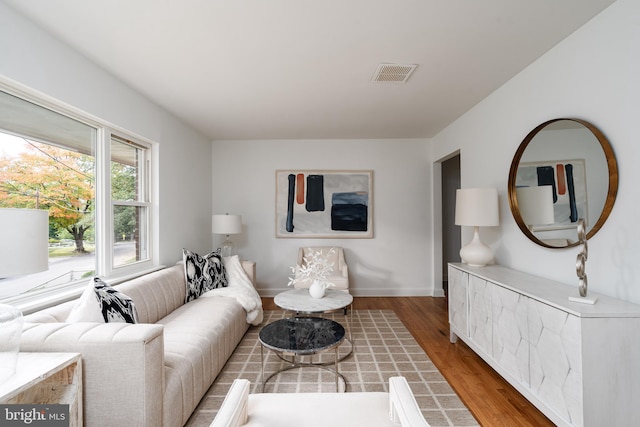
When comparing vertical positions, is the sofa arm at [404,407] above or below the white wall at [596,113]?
below

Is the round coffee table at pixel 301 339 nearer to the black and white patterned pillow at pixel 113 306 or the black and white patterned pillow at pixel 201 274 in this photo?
the black and white patterned pillow at pixel 113 306

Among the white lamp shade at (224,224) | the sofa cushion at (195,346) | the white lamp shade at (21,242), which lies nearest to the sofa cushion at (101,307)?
the sofa cushion at (195,346)

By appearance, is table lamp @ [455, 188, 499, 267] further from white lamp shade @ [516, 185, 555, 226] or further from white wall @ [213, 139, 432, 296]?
white wall @ [213, 139, 432, 296]

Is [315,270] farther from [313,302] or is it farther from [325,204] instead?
[325,204]

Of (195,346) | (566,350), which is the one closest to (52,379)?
(195,346)

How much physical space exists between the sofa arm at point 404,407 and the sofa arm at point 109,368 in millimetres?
1148

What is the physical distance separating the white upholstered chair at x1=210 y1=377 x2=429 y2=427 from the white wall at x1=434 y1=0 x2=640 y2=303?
149 cm

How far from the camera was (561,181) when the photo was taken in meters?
2.12

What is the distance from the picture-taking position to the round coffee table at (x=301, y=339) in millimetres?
1988

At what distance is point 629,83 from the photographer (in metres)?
1.65

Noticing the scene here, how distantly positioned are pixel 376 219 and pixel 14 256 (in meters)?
4.18

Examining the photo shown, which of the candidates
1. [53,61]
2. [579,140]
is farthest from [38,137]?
[579,140]

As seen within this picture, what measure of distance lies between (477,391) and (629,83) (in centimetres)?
215

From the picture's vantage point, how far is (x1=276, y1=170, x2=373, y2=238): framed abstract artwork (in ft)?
15.5
